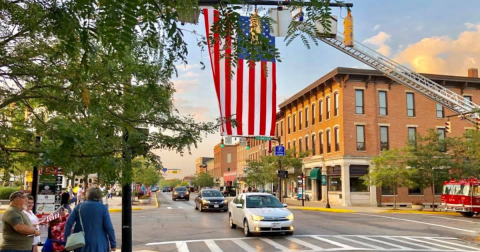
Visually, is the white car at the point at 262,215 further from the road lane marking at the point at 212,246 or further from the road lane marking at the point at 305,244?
the road lane marking at the point at 212,246

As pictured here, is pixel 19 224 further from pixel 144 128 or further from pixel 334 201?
pixel 334 201

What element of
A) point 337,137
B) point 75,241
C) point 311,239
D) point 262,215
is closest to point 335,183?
point 337,137

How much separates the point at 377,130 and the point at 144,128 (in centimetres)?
3505

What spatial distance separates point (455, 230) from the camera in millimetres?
17844

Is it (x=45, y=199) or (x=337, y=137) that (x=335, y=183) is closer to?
(x=337, y=137)

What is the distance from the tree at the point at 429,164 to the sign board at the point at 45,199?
25307 millimetres

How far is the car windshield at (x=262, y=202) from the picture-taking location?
15336mm

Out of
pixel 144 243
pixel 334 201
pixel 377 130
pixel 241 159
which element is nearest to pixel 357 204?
pixel 334 201

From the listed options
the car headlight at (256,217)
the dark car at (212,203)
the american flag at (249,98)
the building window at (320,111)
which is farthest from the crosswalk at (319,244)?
the building window at (320,111)

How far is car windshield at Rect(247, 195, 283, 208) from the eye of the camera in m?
15.3

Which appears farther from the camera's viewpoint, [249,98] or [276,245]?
[276,245]

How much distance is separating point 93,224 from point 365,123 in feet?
112

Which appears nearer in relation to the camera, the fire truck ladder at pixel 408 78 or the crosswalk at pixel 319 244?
the crosswalk at pixel 319 244

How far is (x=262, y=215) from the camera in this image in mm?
14148
